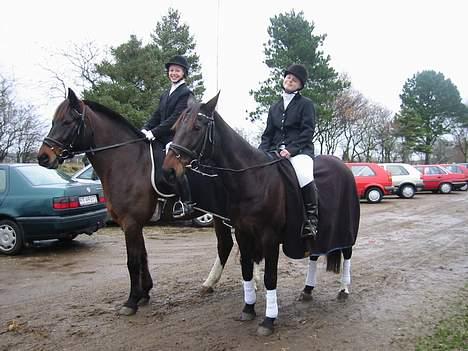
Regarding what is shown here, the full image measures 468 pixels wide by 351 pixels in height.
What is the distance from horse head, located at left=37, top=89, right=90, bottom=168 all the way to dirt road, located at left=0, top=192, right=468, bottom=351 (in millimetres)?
1808

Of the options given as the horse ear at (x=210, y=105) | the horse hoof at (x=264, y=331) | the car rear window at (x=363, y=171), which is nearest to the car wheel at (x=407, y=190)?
the car rear window at (x=363, y=171)

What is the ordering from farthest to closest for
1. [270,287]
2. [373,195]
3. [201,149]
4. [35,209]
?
[373,195], [35,209], [270,287], [201,149]

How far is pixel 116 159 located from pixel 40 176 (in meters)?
4.35

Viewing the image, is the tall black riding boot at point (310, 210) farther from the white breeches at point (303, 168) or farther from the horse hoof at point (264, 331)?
the horse hoof at point (264, 331)

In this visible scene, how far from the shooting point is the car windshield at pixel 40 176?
8.21 meters

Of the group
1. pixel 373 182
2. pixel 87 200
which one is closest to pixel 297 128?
pixel 87 200

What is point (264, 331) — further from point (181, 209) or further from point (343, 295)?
point (181, 209)

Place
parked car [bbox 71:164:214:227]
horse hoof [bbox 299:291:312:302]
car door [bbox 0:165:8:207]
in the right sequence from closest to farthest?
1. horse hoof [bbox 299:291:312:302]
2. car door [bbox 0:165:8:207]
3. parked car [bbox 71:164:214:227]

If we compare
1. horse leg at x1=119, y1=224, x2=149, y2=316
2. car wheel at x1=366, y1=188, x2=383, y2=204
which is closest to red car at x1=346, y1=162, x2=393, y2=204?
car wheel at x1=366, y1=188, x2=383, y2=204

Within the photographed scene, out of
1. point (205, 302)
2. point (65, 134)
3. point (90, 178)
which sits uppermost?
point (65, 134)

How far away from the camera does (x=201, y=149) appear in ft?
12.6

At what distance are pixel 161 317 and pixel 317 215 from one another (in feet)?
6.83

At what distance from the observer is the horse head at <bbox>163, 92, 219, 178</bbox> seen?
3633 millimetres

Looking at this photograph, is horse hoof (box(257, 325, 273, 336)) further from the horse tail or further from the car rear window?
the car rear window
